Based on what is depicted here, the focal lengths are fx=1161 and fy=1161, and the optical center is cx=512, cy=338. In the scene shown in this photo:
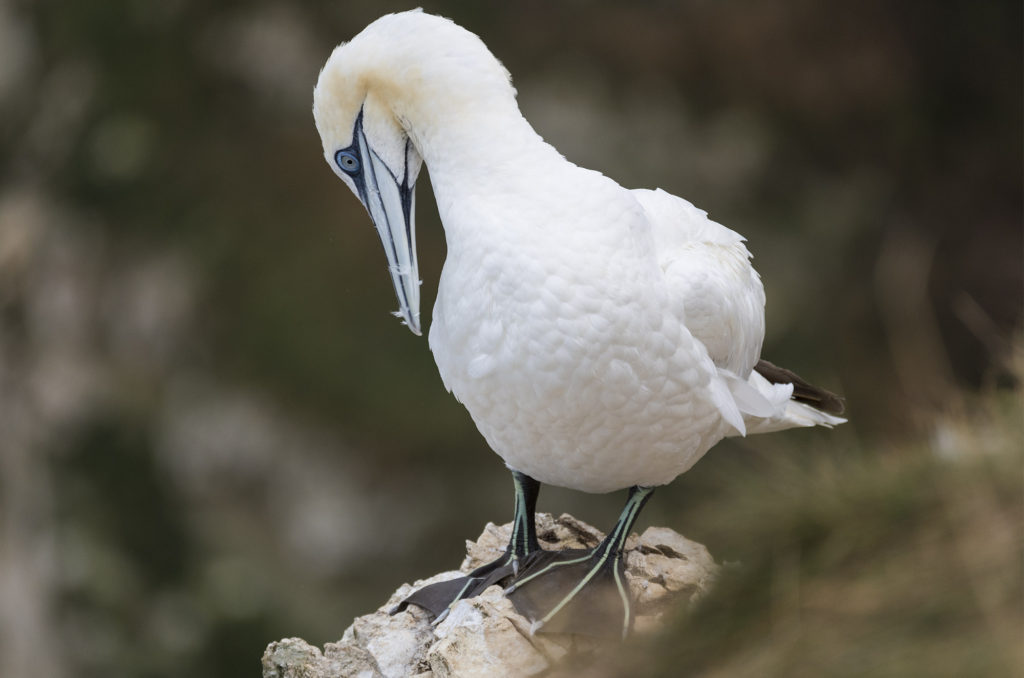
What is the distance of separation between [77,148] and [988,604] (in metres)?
8.49

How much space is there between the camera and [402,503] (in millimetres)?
8477

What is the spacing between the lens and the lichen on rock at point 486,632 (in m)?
3.25

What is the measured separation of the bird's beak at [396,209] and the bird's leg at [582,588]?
82 centimetres

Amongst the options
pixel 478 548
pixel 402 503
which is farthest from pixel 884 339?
pixel 478 548

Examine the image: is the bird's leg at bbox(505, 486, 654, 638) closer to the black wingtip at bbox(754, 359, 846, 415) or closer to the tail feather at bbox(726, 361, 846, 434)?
the tail feather at bbox(726, 361, 846, 434)

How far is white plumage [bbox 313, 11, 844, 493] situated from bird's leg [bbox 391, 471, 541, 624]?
0.19 m

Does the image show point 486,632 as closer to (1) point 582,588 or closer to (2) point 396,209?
(1) point 582,588

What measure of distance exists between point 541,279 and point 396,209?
29.2 inches

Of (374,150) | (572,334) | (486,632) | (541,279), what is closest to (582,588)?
(486,632)

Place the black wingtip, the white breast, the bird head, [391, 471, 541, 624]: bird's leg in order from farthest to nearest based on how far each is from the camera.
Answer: the black wingtip < [391, 471, 541, 624]: bird's leg < the bird head < the white breast

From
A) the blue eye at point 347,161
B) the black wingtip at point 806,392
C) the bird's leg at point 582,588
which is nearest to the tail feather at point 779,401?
the black wingtip at point 806,392

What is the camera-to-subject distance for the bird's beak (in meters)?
3.48

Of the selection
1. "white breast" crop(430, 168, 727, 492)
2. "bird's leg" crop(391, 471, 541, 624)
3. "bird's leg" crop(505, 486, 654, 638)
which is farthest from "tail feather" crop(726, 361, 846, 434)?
"bird's leg" crop(391, 471, 541, 624)

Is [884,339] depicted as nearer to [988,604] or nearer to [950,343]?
[950,343]
